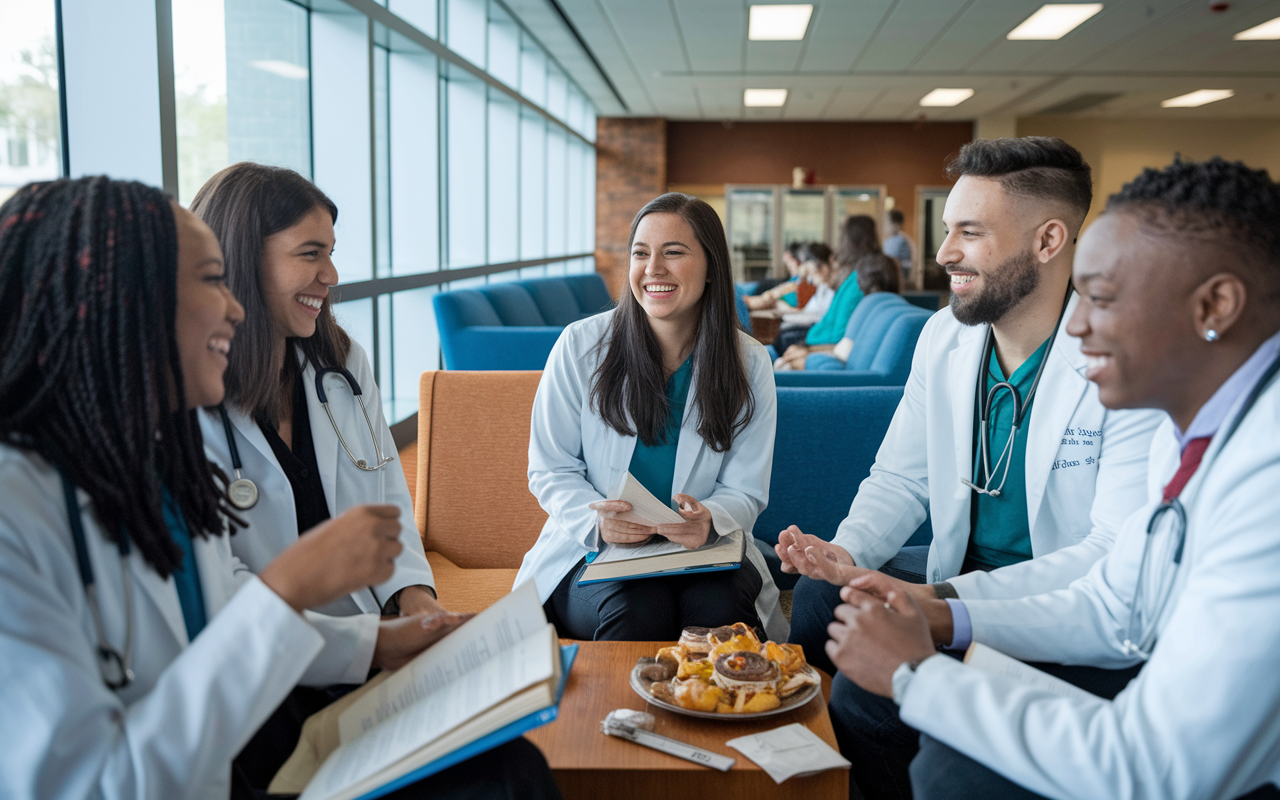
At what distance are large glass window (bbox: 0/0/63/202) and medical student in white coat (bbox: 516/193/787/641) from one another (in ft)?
5.52

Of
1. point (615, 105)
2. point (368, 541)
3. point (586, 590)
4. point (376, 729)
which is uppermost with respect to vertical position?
point (615, 105)

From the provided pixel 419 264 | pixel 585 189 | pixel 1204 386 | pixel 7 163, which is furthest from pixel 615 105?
pixel 1204 386

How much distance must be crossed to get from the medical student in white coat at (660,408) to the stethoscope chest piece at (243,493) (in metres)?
0.77

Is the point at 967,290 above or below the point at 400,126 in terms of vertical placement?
below

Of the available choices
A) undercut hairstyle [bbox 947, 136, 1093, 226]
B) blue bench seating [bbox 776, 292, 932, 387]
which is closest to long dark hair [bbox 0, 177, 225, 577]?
undercut hairstyle [bbox 947, 136, 1093, 226]

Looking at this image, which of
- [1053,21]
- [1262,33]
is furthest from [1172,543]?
[1262,33]

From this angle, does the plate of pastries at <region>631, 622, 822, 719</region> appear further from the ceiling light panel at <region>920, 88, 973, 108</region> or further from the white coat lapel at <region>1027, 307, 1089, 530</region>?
the ceiling light panel at <region>920, 88, 973, 108</region>

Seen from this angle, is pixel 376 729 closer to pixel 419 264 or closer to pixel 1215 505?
pixel 1215 505

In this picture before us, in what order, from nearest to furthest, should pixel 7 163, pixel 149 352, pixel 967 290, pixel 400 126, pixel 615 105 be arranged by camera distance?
pixel 149 352 < pixel 967 290 < pixel 7 163 < pixel 400 126 < pixel 615 105

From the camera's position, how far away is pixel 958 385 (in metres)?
1.98

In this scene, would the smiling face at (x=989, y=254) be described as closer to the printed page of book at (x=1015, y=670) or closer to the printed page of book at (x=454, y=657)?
the printed page of book at (x=1015, y=670)

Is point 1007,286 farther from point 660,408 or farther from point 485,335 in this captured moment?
point 485,335

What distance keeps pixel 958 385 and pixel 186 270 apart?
1.57 m

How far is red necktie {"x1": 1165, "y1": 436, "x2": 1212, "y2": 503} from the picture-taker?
106 centimetres
